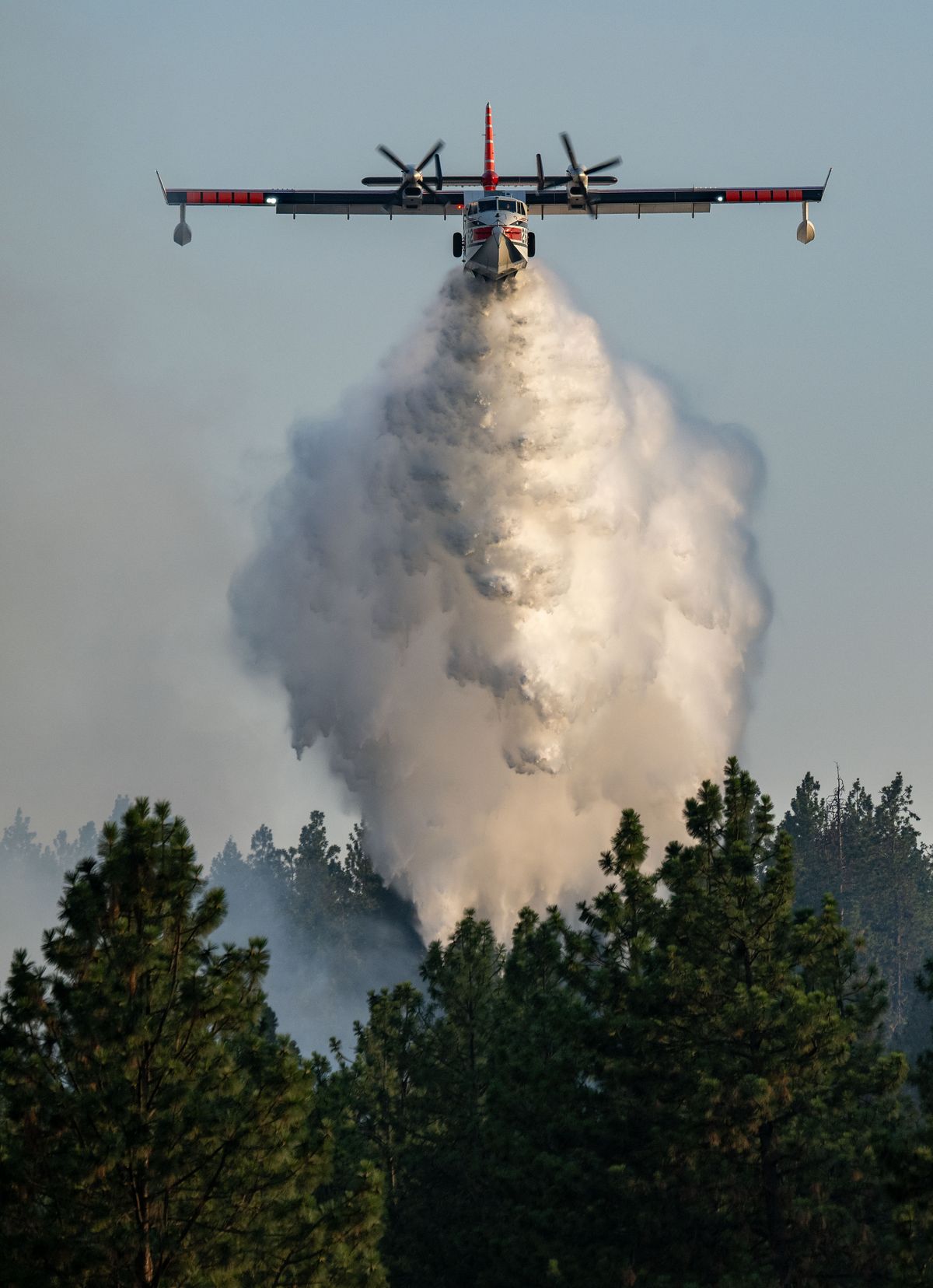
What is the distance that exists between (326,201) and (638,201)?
11.3m

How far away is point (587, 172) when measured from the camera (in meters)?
64.6

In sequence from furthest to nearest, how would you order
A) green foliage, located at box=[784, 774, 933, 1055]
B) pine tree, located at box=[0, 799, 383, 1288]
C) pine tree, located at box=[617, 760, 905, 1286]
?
green foliage, located at box=[784, 774, 933, 1055]
pine tree, located at box=[617, 760, 905, 1286]
pine tree, located at box=[0, 799, 383, 1288]

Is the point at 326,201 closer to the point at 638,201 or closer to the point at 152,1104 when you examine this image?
the point at 638,201

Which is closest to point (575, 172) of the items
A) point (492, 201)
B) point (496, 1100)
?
point (492, 201)

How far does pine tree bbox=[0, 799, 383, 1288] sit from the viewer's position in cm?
2200

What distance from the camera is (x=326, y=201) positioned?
228ft

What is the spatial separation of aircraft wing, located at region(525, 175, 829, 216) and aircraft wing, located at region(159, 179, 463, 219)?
313 cm

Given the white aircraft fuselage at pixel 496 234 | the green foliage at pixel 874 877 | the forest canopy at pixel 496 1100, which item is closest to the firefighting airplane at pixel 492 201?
the white aircraft fuselage at pixel 496 234

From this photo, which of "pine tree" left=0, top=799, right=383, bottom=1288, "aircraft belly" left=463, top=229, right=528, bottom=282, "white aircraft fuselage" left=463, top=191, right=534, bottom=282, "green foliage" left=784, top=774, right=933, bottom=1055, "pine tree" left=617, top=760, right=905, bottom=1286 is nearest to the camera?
"pine tree" left=0, top=799, right=383, bottom=1288

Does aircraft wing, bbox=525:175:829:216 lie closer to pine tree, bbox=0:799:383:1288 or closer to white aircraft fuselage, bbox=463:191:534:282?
white aircraft fuselage, bbox=463:191:534:282

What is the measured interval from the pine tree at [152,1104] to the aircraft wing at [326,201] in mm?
45256

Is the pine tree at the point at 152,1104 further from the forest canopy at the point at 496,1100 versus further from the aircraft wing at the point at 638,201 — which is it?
the aircraft wing at the point at 638,201

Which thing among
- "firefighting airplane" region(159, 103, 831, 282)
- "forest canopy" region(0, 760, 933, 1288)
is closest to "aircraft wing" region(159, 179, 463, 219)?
"firefighting airplane" region(159, 103, 831, 282)

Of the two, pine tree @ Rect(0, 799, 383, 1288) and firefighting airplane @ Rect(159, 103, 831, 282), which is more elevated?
firefighting airplane @ Rect(159, 103, 831, 282)
